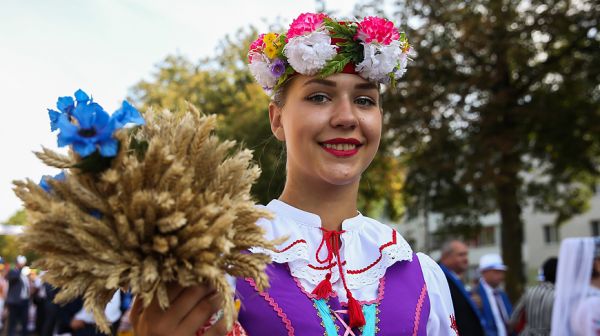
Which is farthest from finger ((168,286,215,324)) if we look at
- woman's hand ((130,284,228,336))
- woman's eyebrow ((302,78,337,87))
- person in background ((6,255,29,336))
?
person in background ((6,255,29,336))

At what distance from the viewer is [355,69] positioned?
99.5 inches

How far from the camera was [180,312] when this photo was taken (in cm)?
167

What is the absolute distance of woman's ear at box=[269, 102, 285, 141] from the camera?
2.71 metres

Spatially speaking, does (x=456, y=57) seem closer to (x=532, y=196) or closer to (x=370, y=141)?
(x=532, y=196)

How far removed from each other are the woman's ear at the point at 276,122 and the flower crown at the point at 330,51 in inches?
3.7

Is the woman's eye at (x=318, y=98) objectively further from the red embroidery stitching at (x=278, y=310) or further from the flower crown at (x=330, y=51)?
the red embroidery stitching at (x=278, y=310)

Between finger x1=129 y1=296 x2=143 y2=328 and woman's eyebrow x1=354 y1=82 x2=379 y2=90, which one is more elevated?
woman's eyebrow x1=354 y1=82 x2=379 y2=90

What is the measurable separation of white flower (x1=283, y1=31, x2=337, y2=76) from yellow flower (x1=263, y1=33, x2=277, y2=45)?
0.38 feet

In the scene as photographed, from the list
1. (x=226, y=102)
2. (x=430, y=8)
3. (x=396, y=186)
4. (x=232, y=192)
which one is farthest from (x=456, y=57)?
(x=232, y=192)

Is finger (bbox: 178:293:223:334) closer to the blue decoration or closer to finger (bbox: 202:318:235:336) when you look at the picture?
finger (bbox: 202:318:235:336)

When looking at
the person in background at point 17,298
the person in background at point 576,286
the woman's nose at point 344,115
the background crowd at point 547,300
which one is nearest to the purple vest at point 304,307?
the woman's nose at point 344,115

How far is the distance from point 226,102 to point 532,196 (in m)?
10.2

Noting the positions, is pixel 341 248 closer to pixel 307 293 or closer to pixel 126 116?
pixel 307 293

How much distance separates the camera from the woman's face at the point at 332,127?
246 centimetres
